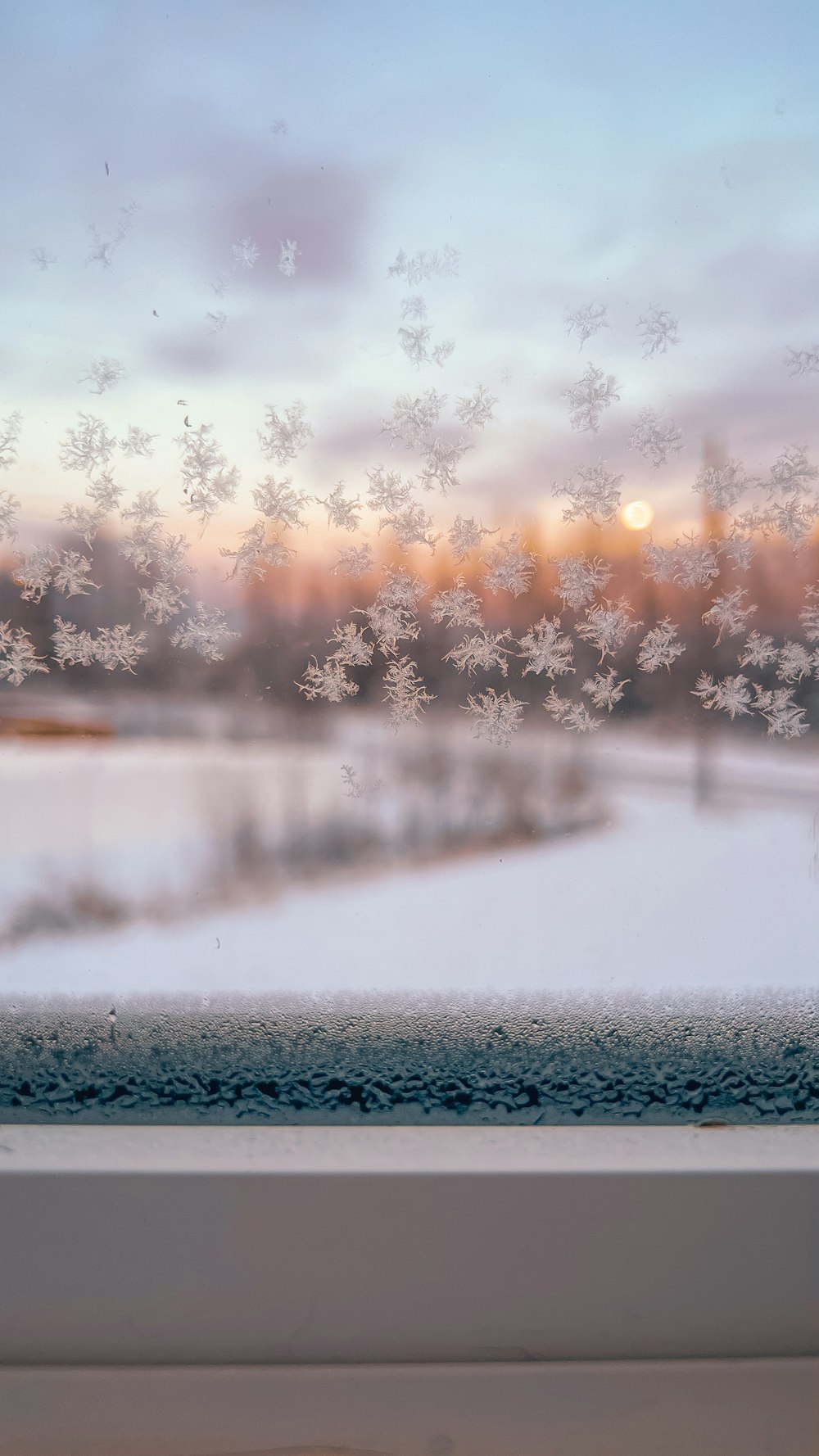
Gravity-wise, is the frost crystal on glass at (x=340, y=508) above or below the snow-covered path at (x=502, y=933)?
A: above

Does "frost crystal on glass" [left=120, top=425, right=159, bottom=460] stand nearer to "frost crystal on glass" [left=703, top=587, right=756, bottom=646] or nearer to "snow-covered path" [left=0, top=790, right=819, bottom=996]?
"snow-covered path" [left=0, top=790, right=819, bottom=996]

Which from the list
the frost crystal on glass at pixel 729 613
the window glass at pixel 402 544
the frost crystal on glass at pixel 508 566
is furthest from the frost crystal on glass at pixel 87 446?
the frost crystal on glass at pixel 729 613

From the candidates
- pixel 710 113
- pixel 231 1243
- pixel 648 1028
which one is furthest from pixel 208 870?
pixel 710 113

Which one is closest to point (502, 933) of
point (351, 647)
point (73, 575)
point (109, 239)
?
point (351, 647)

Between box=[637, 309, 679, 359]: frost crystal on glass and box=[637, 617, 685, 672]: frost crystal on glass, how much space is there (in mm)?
262

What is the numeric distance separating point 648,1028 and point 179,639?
592 millimetres

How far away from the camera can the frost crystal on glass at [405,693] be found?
854mm

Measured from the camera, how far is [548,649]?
86cm

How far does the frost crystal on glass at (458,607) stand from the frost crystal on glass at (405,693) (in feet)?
0.18

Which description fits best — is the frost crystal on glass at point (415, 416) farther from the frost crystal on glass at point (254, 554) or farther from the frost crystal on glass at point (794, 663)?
the frost crystal on glass at point (794, 663)

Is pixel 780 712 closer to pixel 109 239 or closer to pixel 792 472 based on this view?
pixel 792 472

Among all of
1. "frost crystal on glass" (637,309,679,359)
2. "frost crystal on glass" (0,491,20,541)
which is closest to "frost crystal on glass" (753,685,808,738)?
"frost crystal on glass" (637,309,679,359)

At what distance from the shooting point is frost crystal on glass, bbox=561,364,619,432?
843 millimetres

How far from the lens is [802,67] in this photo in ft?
2.76
